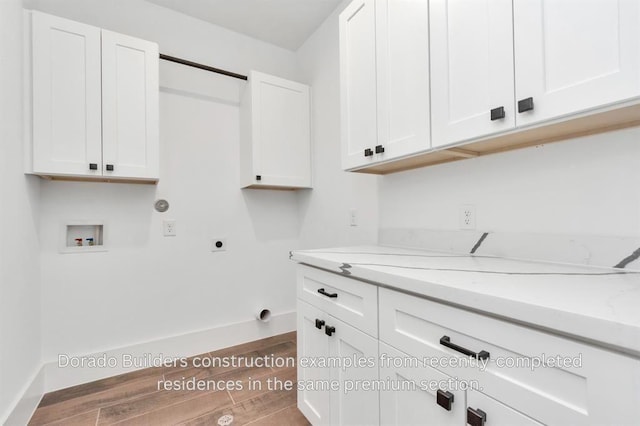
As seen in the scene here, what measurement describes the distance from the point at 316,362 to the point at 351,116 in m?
1.25

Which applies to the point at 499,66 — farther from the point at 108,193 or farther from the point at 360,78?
the point at 108,193

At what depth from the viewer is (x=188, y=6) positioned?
85.5 inches

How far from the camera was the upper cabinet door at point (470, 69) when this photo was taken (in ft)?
3.08

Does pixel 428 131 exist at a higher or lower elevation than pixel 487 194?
higher

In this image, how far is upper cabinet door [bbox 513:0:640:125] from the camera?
2.34 ft

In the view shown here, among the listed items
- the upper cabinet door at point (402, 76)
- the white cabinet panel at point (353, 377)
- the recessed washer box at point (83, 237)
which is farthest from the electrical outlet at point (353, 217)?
the recessed washer box at point (83, 237)

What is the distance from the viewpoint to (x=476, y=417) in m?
0.69

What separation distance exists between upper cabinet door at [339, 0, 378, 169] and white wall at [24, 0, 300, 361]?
118 centimetres

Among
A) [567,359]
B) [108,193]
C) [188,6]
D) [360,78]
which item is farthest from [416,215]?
[188,6]

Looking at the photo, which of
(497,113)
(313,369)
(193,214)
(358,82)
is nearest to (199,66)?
(193,214)

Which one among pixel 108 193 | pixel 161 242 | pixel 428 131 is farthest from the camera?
pixel 161 242

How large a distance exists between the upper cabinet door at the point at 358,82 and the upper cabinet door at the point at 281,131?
82cm

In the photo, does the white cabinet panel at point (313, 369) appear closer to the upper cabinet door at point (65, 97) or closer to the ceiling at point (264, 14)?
the upper cabinet door at point (65, 97)

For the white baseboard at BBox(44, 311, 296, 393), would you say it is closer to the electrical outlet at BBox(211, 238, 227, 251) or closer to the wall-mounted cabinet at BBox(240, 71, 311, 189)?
the electrical outlet at BBox(211, 238, 227, 251)
